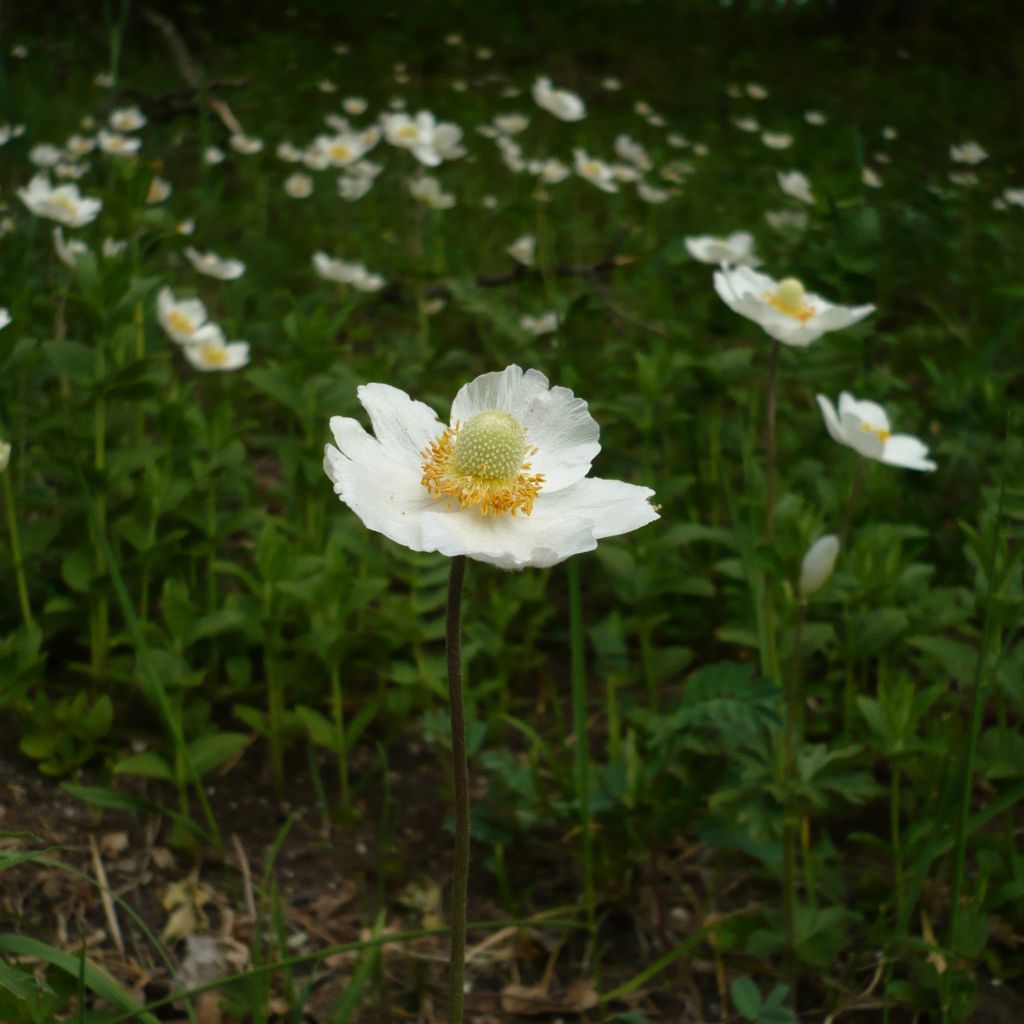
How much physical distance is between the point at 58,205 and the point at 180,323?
520 mm

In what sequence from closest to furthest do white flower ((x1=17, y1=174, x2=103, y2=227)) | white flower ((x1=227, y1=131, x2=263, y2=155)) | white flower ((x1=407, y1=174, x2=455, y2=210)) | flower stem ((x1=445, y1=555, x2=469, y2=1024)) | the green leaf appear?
flower stem ((x1=445, y1=555, x2=469, y2=1024)), the green leaf, white flower ((x1=17, y1=174, x2=103, y2=227)), white flower ((x1=407, y1=174, x2=455, y2=210)), white flower ((x1=227, y1=131, x2=263, y2=155))

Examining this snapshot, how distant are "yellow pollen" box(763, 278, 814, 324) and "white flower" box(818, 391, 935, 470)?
0.17 metres

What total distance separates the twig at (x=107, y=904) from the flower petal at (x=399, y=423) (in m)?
0.94

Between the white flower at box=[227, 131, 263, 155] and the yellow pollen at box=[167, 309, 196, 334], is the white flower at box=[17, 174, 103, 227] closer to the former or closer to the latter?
the yellow pollen at box=[167, 309, 196, 334]

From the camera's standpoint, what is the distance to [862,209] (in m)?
2.48

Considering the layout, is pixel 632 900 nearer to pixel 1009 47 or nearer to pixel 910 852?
pixel 910 852

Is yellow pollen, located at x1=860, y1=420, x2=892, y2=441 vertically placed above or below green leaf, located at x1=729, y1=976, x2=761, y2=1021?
above

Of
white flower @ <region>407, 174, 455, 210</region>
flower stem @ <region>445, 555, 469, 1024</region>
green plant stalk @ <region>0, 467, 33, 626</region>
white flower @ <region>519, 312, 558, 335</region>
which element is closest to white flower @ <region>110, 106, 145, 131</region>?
white flower @ <region>407, 174, 455, 210</region>

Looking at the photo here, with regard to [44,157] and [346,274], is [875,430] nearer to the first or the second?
[346,274]

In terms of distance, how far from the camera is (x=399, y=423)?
1.29 meters

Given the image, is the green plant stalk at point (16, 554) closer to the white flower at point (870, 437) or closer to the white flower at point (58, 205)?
the white flower at point (58, 205)

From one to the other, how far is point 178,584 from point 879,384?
1871 mm

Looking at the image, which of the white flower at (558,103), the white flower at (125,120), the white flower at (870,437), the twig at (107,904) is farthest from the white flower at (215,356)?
the white flower at (558,103)

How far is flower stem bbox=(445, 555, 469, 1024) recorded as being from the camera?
3.62ft
